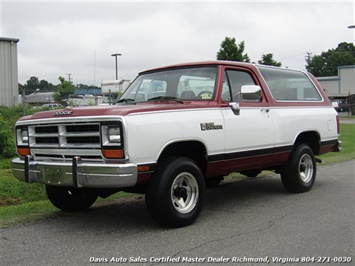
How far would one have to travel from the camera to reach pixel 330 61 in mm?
94875

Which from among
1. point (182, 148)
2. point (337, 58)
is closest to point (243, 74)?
point (182, 148)

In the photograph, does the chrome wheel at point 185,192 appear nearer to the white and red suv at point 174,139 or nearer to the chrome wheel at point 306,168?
the white and red suv at point 174,139

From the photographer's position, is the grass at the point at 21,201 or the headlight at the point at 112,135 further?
the grass at the point at 21,201

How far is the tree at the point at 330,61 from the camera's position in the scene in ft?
306

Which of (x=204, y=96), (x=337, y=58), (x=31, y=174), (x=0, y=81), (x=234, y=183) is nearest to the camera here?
(x=31, y=174)

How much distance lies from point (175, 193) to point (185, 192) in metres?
0.17

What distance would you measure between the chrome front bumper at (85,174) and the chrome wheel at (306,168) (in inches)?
149

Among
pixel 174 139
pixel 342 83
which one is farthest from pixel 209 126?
pixel 342 83

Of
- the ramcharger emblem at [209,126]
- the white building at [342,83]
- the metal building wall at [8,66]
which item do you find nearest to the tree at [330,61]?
the white building at [342,83]

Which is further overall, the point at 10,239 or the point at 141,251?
the point at 10,239

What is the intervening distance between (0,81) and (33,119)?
630 inches

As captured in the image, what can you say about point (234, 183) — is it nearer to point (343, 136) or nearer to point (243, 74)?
point (243, 74)

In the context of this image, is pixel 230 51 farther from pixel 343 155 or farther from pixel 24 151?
pixel 24 151

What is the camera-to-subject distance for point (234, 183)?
8031 mm
